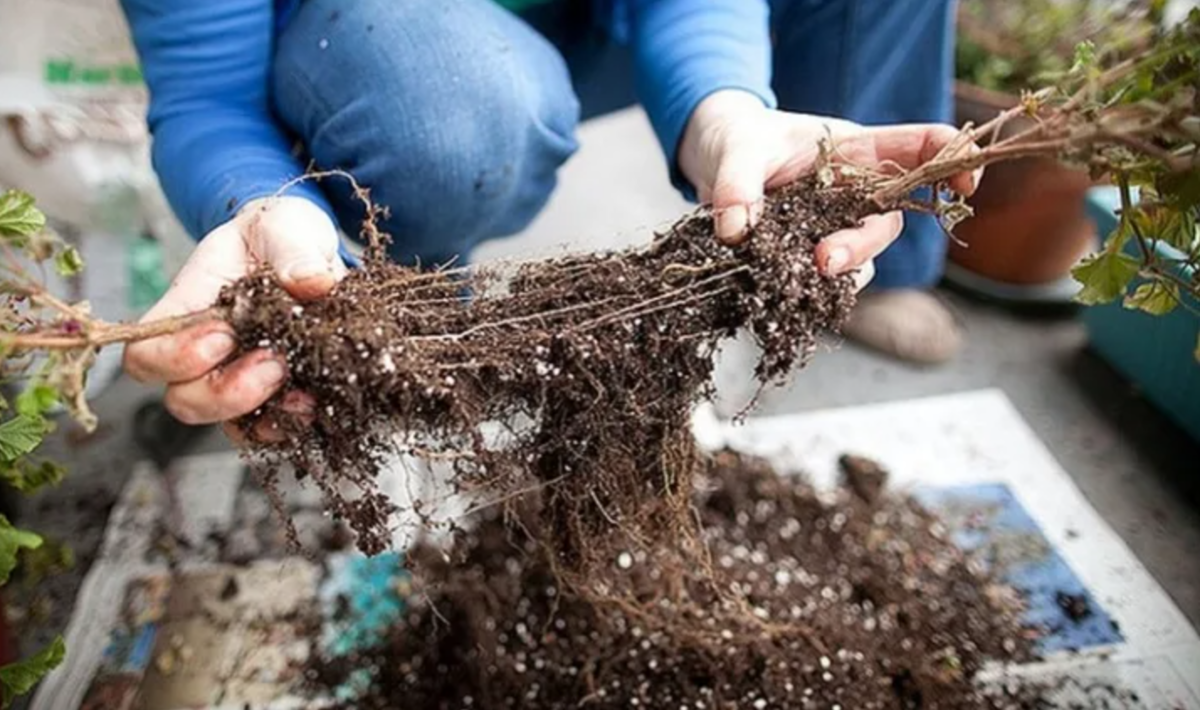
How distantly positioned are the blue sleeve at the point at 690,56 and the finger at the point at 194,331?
489 mm

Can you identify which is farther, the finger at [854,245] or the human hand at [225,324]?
the finger at [854,245]

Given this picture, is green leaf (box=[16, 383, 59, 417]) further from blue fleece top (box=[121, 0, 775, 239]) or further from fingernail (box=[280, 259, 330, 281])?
blue fleece top (box=[121, 0, 775, 239])

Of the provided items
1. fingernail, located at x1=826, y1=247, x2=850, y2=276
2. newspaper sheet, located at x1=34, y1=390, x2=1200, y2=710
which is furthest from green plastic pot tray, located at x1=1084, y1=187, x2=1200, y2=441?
fingernail, located at x1=826, y1=247, x2=850, y2=276

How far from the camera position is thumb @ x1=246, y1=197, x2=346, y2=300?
2.38 ft

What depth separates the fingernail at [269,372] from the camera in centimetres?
71

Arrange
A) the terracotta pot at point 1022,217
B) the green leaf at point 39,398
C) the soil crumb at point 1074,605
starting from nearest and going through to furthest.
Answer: the green leaf at point 39,398, the soil crumb at point 1074,605, the terracotta pot at point 1022,217

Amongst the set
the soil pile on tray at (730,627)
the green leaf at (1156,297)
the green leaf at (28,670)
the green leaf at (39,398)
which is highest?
the green leaf at (39,398)

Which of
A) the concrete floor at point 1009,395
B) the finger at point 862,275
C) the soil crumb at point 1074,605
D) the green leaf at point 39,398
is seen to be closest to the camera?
the green leaf at point 39,398

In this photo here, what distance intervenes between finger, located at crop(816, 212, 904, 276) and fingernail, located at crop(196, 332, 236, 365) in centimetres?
45

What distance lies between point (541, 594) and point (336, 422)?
444 millimetres

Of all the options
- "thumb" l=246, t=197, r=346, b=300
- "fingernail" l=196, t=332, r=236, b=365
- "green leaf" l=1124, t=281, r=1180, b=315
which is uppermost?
"thumb" l=246, t=197, r=346, b=300

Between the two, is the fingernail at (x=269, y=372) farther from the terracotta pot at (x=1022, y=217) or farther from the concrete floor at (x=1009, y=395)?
the terracotta pot at (x=1022, y=217)

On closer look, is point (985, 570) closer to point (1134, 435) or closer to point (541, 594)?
point (1134, 435)

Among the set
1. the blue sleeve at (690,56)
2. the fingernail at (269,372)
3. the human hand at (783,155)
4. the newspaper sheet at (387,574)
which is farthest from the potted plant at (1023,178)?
the fingernail at (269,372)
